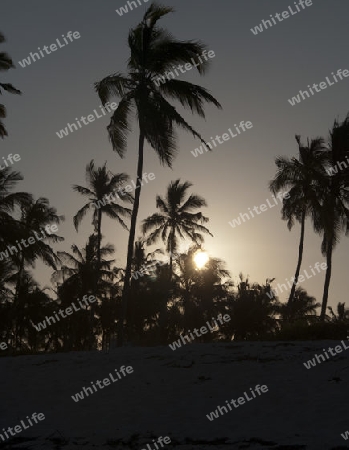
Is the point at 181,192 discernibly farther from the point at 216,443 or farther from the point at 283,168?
the point at 216,443

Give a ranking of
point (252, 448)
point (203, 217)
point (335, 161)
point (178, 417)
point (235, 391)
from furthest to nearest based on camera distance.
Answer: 1. point (203, 217)
2. point (335, 161)
3. point (235, 391)
4. point (178, 417)
5. point (252, 448)

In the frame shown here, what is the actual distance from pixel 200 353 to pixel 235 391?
3200 millimetres

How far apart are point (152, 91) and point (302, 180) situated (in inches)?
438

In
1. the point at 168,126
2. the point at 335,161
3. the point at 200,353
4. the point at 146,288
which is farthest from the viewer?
the point at 146,288

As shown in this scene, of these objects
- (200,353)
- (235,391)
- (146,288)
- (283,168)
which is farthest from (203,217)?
(235,391)

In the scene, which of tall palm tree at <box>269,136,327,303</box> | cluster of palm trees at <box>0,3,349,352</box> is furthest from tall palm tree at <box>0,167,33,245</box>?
tall palm tree at <box>269,136,327,303</box>

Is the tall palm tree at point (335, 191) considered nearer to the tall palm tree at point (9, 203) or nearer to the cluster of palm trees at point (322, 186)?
the cluster of palm trees at point (322, 186)

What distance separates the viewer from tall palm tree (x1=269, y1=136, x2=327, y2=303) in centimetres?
2631

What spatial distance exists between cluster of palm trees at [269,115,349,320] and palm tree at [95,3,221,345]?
9015mm

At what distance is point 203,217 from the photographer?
131 feet

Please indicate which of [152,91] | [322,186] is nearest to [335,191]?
[322,186]

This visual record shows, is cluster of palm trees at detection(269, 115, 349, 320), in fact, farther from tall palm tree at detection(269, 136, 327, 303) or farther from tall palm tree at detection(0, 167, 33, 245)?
tall palm tree at detection(0, 167, 33, 245)

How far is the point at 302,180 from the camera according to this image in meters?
27.0

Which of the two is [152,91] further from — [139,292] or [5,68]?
[139,292]
